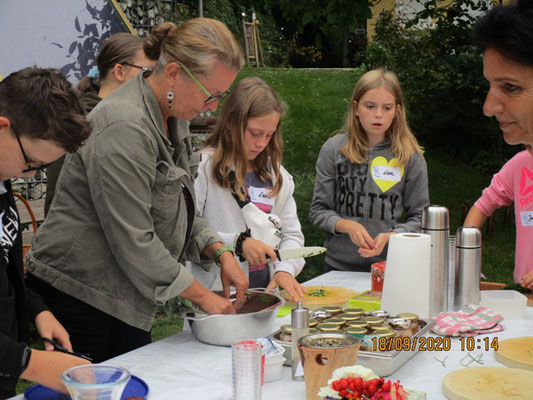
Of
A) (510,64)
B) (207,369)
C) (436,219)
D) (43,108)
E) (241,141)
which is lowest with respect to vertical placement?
(207,369)

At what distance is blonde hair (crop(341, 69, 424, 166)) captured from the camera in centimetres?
317

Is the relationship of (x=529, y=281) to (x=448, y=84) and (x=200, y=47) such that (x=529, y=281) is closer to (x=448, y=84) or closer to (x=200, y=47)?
(x=200, y=47)

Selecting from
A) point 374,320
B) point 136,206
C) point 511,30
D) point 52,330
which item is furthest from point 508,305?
point 52,330

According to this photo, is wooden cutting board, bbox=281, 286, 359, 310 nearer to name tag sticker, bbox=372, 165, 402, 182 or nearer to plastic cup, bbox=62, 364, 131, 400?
name tag sticker, bbox=372, 165, 402, 182

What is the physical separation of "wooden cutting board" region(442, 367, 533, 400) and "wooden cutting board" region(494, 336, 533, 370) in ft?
0.22

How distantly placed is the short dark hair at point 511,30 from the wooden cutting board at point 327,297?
1.12m

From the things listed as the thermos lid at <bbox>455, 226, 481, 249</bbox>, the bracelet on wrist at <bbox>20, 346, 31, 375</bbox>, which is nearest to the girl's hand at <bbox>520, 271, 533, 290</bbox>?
the thermos lid at <bbox>455, 226, 481, 249</bbox>

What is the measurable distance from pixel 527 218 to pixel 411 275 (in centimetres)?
117

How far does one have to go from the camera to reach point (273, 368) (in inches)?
64.6

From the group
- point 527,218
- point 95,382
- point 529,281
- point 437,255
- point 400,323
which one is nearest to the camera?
point 95,382

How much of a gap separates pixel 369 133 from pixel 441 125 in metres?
7.44

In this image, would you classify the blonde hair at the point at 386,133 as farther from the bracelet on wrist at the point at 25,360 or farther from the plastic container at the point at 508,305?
the bracelet on wrist at the point at 25,360

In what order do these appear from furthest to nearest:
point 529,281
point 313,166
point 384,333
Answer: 1. point 313,166
2. point 529,281
3. point 384,333

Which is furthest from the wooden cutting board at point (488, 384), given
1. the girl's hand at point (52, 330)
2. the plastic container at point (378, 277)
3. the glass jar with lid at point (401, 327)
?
the girl's hand at point (52, 330)
